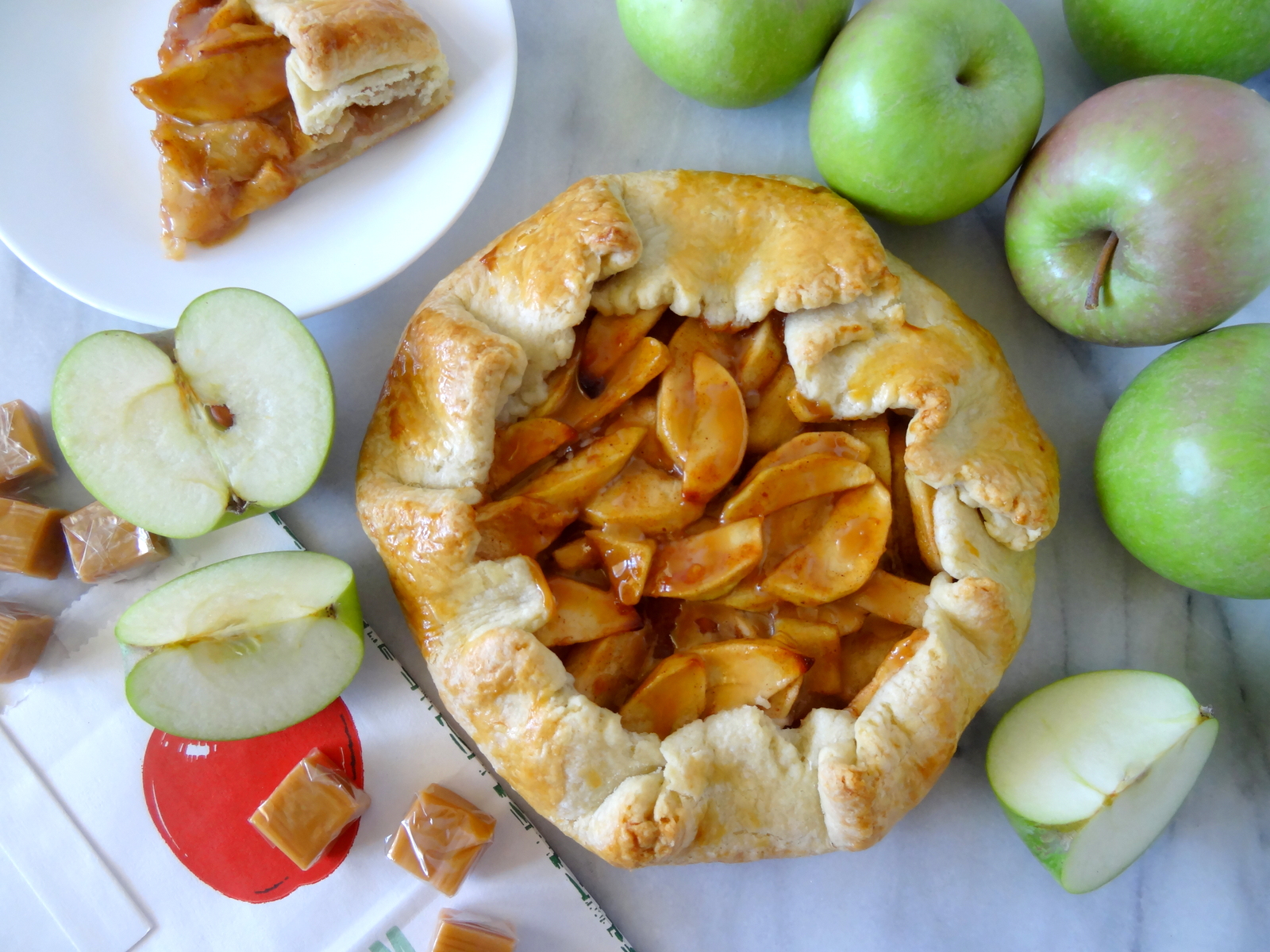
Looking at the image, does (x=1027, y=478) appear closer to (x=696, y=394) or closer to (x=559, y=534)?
(x=696, y=394)

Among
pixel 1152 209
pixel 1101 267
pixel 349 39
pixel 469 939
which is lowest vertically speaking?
pixel 469 939

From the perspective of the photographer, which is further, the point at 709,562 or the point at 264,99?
the point at 264,99

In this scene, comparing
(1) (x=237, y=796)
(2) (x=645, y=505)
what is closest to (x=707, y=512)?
(2) (x=645, y=505)

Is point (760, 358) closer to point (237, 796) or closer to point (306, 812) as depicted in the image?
point (306, 812)

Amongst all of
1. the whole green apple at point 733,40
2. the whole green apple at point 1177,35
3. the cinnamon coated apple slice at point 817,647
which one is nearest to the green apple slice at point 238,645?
the cinnamon coated apple slice at point 817,647

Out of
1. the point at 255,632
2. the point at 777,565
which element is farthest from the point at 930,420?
the point at 255,632

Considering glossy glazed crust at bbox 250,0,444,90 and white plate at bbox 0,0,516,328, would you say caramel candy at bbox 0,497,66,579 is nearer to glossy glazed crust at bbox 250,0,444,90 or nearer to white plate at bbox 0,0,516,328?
white plate at bbox 0,0,516,328

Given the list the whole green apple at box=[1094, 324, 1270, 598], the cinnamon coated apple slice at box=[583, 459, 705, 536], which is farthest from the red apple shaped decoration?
the whole green apple at box=[1094, 324, 1270, 598]
